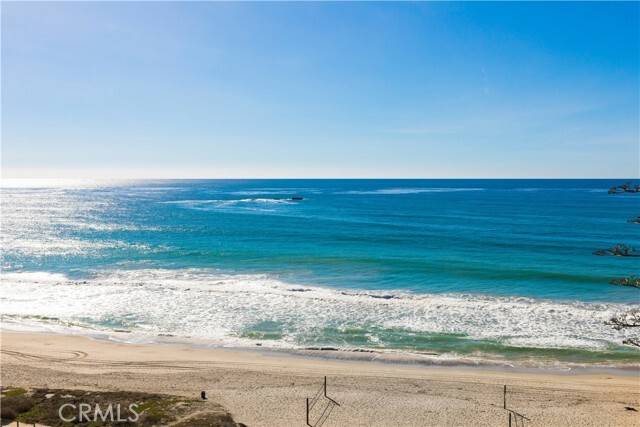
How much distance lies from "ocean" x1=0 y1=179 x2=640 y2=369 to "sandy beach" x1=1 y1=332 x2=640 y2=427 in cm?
172

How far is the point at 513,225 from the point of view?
70.1 meters

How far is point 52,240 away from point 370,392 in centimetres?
6186

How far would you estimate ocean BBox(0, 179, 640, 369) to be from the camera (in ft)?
82.2

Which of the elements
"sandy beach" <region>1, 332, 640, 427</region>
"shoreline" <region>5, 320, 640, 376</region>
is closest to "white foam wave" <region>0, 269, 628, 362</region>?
"shoreline" <region>5, 320, 640, 376</region>

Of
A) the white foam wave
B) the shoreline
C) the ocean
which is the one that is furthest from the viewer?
the white foam wave

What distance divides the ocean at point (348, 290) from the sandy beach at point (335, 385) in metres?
1.72

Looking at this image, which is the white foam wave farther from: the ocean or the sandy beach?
the sandy beach

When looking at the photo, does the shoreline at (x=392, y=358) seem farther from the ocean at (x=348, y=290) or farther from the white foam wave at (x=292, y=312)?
the white foam wave at (x=292, y=312)

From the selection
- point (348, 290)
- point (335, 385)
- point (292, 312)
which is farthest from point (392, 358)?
point (348, 290)

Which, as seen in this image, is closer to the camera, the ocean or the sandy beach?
the sandy beach

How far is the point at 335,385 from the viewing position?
19547mm

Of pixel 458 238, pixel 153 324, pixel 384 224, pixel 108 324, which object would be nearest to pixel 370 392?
pixel 153 324

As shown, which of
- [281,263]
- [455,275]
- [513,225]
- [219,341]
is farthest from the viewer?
[513,225]

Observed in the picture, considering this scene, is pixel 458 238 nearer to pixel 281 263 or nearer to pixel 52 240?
pixel 281 263
